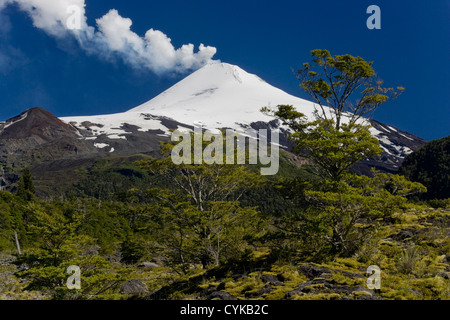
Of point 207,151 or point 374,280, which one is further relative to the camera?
point 207,151

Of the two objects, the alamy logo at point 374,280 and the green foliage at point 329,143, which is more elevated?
the green foliage at point 329,143

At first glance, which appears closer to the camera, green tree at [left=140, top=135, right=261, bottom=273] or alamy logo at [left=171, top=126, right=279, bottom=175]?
green tree at [left=140, top=135, right=261, bottom=273]

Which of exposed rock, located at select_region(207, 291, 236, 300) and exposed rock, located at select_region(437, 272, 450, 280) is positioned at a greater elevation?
exposed rock, located at select_region(437, 272, 450, 280)

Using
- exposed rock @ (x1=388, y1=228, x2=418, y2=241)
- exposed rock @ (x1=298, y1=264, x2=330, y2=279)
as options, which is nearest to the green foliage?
exposed rock @ (x1=298, y1=264, x2=330, y2=279)

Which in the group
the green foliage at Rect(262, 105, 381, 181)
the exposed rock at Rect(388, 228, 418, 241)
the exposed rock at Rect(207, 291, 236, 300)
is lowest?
the exposed rock at Rect(207, 291, 236, 300)

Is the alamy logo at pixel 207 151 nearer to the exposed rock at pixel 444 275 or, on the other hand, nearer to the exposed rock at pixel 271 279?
the exposed rock at pixel 271 279

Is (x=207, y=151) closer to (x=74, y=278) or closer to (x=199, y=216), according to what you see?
(x=199, y=216)

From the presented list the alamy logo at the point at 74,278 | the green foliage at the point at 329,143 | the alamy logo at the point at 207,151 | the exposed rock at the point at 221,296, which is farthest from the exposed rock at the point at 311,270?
the alamy logo at the point at 74,278

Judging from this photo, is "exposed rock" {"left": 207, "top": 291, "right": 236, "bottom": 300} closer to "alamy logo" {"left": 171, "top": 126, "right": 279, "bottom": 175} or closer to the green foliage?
the green foliage

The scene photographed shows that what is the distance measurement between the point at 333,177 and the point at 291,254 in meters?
3.78

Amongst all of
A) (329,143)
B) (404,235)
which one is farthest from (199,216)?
(404,235)
